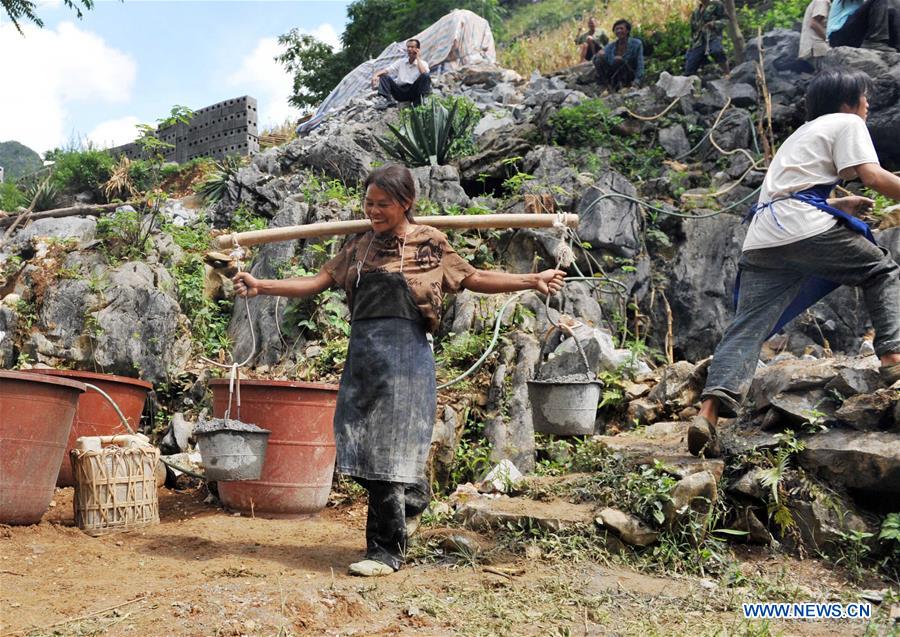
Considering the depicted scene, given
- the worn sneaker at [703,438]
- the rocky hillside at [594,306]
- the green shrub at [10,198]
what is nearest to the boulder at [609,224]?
the rocky hillside at [594,306]

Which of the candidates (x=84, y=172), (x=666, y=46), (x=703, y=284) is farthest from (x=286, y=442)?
(x=666, y=46)

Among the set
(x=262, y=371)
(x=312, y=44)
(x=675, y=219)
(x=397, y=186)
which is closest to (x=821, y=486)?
(x=397, y=186)

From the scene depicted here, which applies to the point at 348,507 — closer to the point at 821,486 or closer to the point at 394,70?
A: the point at 821,486

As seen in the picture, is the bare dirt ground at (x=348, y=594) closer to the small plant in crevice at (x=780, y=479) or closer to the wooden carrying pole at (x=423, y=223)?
the small plant in crevice at (x=780, y=479)

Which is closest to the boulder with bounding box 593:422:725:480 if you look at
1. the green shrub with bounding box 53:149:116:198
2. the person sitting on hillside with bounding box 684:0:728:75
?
the person sitting on hillside with bounding box 684:0:728:75

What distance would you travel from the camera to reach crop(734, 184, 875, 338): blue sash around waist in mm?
3701

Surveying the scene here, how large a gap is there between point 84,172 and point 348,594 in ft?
44.2

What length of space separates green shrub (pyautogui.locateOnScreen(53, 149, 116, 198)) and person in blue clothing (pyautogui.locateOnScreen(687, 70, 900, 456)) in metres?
13.0

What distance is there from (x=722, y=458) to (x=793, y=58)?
9458 mm

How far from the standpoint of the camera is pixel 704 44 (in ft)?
43.5

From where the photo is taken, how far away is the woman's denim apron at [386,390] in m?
3.55

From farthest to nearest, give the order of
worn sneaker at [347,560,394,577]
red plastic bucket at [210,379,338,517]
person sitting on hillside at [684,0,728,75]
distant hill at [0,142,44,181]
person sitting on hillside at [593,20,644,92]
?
distant hill at [0,142,44,181]
person sitting on hillside at [593,20,644,92]
person sitting on hillside at [684,0,728,75]
red plastic bucket at [210,379,338,517]
worn sneaker at [347,560,394,577]

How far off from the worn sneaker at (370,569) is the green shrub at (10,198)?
43.0 ft

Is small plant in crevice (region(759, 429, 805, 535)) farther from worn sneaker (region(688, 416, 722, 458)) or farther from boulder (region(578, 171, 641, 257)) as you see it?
boulder (region(578, 171, 641, 257))
